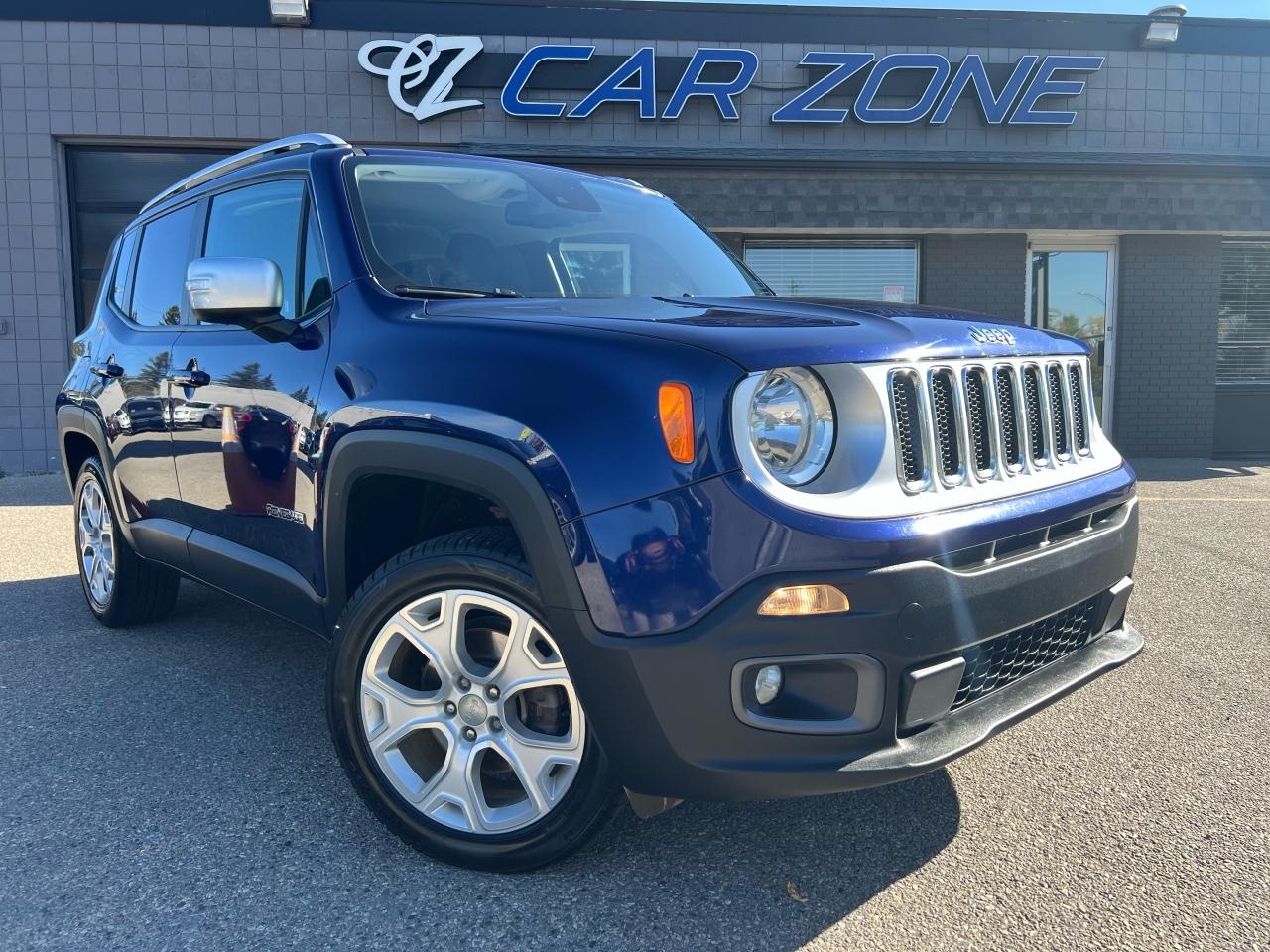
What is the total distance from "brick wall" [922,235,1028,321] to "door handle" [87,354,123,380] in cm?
907

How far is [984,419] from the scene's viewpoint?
2285 mm

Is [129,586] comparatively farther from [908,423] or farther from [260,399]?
[908,423]

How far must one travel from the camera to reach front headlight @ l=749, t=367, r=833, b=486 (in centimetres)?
196

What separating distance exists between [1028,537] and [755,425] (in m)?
0.75

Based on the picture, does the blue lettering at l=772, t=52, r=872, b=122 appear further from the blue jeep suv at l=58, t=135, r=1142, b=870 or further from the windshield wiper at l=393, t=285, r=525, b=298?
the windshield wiper at l=393, t=285, r=525, b=298

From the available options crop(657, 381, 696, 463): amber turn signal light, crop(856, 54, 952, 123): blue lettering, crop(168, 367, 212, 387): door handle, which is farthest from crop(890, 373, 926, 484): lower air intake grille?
crop(856, 54, 952, 123): blue lettering

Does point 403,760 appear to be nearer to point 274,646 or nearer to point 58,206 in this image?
point 274,646

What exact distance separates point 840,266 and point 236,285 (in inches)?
371

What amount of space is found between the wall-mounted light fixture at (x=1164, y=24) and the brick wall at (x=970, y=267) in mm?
2737

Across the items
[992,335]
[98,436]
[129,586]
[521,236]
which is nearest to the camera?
[992,335]

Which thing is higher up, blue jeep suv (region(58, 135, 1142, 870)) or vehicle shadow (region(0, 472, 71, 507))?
blue jeep suv (region(58, 135, 1142, 870))

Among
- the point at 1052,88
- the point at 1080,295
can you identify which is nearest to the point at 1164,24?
the point at 1052,88

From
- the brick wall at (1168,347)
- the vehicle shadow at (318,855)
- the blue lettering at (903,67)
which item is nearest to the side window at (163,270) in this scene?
the vehicle shadow at (318,855)

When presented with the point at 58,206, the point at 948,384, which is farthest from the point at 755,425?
the point at 58,206
